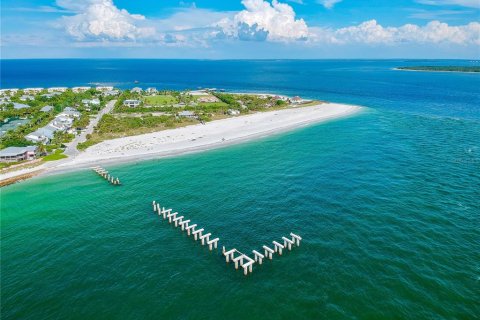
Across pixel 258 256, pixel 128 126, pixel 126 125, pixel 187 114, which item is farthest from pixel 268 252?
pixel 187 114

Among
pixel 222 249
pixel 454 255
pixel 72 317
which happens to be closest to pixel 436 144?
pixel 454 255

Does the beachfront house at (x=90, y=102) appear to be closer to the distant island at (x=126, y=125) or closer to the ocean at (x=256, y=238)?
the distant island at (x=126, y=125)

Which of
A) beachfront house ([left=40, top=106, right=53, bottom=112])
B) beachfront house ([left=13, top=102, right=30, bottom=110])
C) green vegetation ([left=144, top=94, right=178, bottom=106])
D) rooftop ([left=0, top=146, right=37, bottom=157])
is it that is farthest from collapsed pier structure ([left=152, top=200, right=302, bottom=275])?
beachfront house ([left=13, top=102, right=30, bottom=110])

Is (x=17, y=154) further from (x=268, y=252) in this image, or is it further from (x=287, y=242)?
(x=287, y=242)

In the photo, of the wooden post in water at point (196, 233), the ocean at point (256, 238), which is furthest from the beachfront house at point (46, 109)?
the wooden post in water at point (196, 233)

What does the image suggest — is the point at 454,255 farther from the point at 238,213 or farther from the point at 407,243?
the point at 238,213
